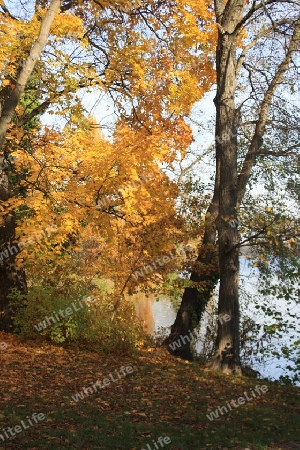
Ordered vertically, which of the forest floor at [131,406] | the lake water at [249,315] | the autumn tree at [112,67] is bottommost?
the forest floor at [131,406]

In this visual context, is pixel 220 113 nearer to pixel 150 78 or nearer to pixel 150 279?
pixel 150 78

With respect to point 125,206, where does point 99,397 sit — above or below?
below

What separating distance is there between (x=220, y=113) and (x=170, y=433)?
648 centimetres

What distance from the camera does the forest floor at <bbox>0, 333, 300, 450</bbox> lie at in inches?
212

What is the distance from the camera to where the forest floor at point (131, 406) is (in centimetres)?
538

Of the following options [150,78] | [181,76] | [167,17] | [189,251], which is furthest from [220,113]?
[189,251]

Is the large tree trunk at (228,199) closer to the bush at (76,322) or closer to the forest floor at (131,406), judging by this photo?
the forest floor at (131,406)

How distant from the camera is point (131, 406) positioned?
22.0ft

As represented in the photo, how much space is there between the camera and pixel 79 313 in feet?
33.9

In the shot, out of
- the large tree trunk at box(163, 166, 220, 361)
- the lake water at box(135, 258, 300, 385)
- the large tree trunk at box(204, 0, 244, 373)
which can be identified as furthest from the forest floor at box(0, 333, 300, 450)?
the lake water at box(135, 258, 300, 385)

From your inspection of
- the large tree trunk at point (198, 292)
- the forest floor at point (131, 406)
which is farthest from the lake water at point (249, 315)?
the forest floor at point (131, 406)

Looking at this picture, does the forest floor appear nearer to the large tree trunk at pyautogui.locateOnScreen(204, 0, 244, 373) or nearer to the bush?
the bush

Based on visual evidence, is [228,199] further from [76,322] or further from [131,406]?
[131,406]

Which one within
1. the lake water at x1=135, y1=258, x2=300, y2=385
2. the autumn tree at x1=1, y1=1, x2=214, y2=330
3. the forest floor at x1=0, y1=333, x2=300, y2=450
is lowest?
the forest floor at x1=0, y1=333, x2=300, y2=450
